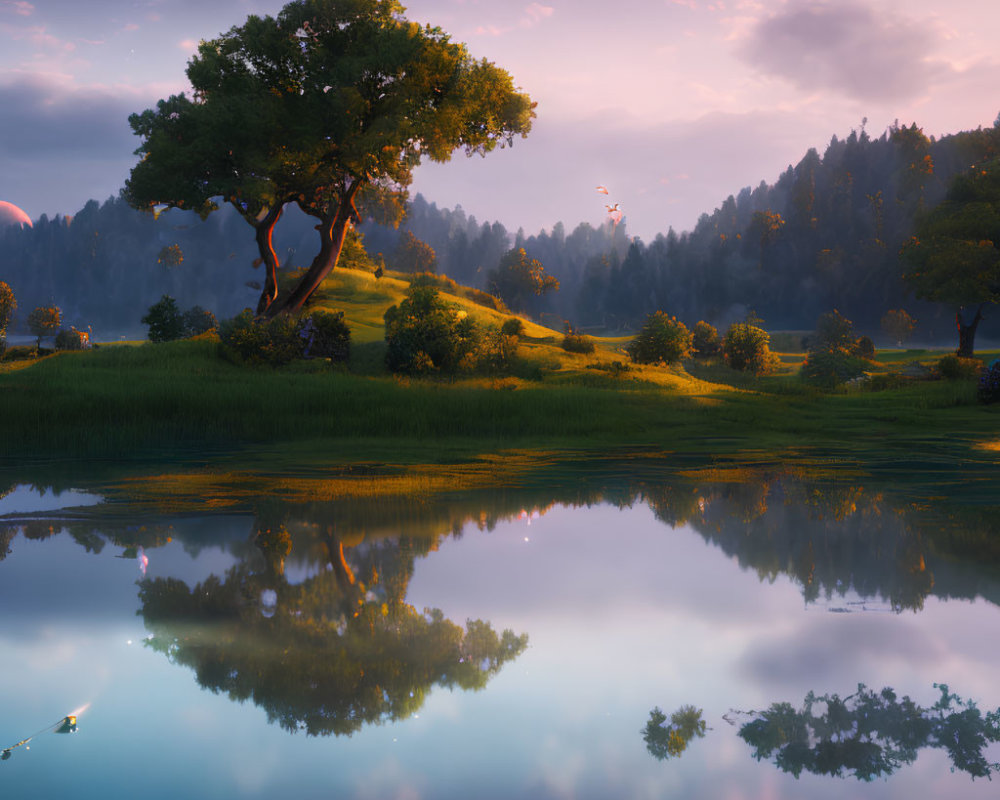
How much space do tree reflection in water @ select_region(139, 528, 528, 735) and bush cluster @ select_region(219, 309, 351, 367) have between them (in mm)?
19694

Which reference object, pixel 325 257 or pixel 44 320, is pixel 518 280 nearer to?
pixel 44 320

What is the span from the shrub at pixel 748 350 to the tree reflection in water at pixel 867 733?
3970cm

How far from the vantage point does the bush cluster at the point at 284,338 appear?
26.0 m

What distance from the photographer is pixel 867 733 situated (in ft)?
13.8

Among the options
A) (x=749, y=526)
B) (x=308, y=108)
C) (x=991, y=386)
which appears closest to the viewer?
(x=749, y=526)

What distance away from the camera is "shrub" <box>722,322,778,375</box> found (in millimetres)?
42844

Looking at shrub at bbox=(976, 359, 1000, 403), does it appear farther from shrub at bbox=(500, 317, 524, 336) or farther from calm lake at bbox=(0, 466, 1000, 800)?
calm lake at bbox=(0, 466, 1000, 800)

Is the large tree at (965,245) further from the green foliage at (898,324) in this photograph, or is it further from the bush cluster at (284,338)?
the green foliage at (898,324)

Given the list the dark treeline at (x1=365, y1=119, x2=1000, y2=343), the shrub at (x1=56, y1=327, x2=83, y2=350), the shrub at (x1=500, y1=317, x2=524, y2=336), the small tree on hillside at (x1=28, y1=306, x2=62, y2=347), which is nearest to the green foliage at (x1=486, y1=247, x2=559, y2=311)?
the dark treeline at (x1=365, y1=119, x2=1000, y2=343)

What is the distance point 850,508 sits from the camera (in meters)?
9.95

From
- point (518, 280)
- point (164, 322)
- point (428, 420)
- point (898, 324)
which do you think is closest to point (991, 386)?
point (428, 420)

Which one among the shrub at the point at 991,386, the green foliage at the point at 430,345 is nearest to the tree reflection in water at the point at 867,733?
the green foliage at the point at 430,345

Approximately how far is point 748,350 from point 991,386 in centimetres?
1720

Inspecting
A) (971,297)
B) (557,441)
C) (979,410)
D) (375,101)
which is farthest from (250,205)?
(971,297)
